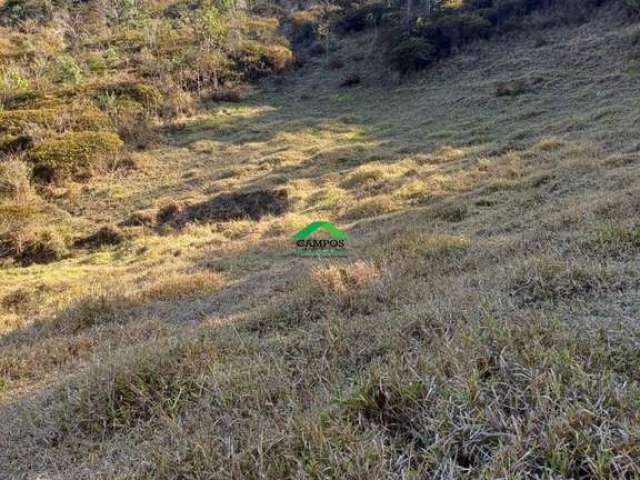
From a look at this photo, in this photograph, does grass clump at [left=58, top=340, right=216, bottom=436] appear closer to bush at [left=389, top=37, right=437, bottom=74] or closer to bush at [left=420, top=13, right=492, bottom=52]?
bush at [left=389, top=37, right=437, bottom=74]

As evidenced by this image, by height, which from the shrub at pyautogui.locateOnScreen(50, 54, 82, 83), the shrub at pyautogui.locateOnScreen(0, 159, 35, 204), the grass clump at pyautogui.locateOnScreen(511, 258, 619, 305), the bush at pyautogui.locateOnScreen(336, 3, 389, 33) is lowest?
the shrub at pyautogui.locateOnScreen(0, 159, 35, 204)

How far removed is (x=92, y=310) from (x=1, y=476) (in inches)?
135

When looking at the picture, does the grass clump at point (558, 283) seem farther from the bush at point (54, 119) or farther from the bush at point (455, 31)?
the bush at point (455, 31)

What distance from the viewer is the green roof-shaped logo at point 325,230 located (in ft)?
23.3

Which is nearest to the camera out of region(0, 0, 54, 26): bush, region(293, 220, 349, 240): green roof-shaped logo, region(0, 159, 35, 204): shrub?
region(293, 220, 349, 240): green roof-shaped logo

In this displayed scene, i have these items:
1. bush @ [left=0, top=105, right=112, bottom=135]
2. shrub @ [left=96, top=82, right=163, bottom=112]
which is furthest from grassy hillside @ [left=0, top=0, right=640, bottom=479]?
shrub @ [left=96, top=82, right=163, bottom=112]

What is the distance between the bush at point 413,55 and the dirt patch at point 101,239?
58.0 ft

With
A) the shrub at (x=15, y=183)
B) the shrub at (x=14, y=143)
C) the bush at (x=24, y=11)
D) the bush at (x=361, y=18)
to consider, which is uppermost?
the bush at (x=24, y=11)

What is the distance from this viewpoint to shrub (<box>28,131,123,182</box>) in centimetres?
1416

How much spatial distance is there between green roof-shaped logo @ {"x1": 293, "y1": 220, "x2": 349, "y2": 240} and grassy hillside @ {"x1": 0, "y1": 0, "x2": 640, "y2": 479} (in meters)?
0.34

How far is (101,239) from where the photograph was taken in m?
10.5

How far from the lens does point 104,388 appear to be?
297 cm

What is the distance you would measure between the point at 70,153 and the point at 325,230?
11.4 m

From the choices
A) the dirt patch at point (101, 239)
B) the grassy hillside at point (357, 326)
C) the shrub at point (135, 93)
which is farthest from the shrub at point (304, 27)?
the dirt patch at point (101, 239)
